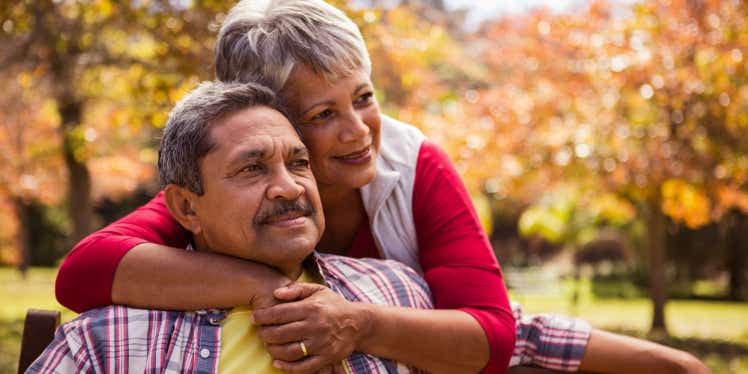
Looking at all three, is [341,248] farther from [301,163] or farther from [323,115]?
[301,163]

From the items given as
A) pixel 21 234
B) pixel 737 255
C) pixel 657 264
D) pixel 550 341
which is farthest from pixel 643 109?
pixel 21 234

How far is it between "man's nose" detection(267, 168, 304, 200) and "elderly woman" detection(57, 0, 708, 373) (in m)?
0.20

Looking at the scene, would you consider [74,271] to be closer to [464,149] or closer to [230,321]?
[230,321]

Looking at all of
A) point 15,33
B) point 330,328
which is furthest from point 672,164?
point 330,328

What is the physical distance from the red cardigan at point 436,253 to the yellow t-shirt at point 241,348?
0.32 m

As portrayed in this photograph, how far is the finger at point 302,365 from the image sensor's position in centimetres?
202

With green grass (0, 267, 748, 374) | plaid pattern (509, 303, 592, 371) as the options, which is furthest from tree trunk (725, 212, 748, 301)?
plaid pattern (509, 303, 592, 371)

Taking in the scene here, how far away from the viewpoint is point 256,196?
2104 mm

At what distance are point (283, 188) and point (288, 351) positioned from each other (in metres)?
0.40

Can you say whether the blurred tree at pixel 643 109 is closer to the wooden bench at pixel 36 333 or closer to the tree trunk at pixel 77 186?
the tree trunk at pixel 77 186

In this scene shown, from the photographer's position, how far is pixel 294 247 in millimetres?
2123

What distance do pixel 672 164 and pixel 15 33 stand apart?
753 centimetres

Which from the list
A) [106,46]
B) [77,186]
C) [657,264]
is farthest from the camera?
[657,264]

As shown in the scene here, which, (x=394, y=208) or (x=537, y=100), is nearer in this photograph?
(x=394, y=208)
